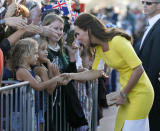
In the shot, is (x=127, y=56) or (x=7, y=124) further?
(x=127, y=56)

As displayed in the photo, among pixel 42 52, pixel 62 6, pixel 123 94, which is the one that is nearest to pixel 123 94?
pixel 123 94

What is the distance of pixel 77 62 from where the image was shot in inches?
232

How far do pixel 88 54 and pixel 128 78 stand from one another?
71 cm

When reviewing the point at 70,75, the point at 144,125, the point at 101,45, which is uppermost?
the point at 101,45

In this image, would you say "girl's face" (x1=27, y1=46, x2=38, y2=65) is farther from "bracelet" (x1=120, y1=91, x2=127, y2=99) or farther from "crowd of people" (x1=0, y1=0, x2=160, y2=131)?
"bracelet" (x1=120, y1=91, x2=127, y2=99)

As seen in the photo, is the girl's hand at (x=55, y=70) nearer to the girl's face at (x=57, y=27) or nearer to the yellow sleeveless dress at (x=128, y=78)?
the girl's face at (x=57, y=27)

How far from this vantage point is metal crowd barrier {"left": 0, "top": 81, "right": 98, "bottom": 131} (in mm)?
4199

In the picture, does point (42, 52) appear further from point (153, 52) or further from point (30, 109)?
point (153, 52)

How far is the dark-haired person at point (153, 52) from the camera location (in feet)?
17.8

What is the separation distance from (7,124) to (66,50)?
1.96 metres

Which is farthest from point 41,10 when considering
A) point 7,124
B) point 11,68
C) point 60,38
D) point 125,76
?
point 7,124

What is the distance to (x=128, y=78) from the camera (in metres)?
4.76

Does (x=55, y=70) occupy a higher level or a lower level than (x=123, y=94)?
higher

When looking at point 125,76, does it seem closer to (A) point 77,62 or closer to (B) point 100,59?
(B) point 100,59
